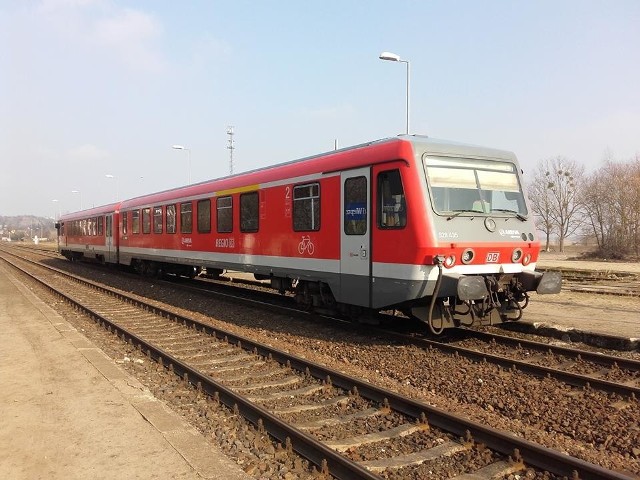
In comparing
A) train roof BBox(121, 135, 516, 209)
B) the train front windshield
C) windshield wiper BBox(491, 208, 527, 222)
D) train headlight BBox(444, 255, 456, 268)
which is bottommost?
train headlight BBox(444, 255, 456, 268)

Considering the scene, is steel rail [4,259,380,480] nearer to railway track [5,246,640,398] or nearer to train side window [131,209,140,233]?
railway track [5,246,640,398]

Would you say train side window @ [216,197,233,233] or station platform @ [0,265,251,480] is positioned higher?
train side window @ [216,197,233,233]

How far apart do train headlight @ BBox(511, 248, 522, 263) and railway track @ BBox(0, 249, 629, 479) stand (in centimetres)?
377

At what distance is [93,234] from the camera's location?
26.2 metres

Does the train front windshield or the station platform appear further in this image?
the train front windshield

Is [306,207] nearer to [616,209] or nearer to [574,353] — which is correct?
[574,353]

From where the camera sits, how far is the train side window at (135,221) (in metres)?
20.0

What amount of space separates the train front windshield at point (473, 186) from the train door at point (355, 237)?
111cm

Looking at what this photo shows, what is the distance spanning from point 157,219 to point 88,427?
549 inches

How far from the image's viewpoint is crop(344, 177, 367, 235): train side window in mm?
8445

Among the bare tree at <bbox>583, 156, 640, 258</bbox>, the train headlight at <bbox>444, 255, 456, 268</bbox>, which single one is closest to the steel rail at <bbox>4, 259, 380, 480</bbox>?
the train headlight at <bbox>444, 255, 456, 268</bbox>

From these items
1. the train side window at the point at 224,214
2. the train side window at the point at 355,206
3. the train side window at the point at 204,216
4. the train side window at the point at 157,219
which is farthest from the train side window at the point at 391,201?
the train side window at the point at 157,219

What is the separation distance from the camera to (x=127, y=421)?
488 centimetres

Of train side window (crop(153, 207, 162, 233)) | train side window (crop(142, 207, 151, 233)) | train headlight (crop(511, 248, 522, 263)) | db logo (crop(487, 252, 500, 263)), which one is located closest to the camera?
db logo (crop(487, 252, 500, 263))
